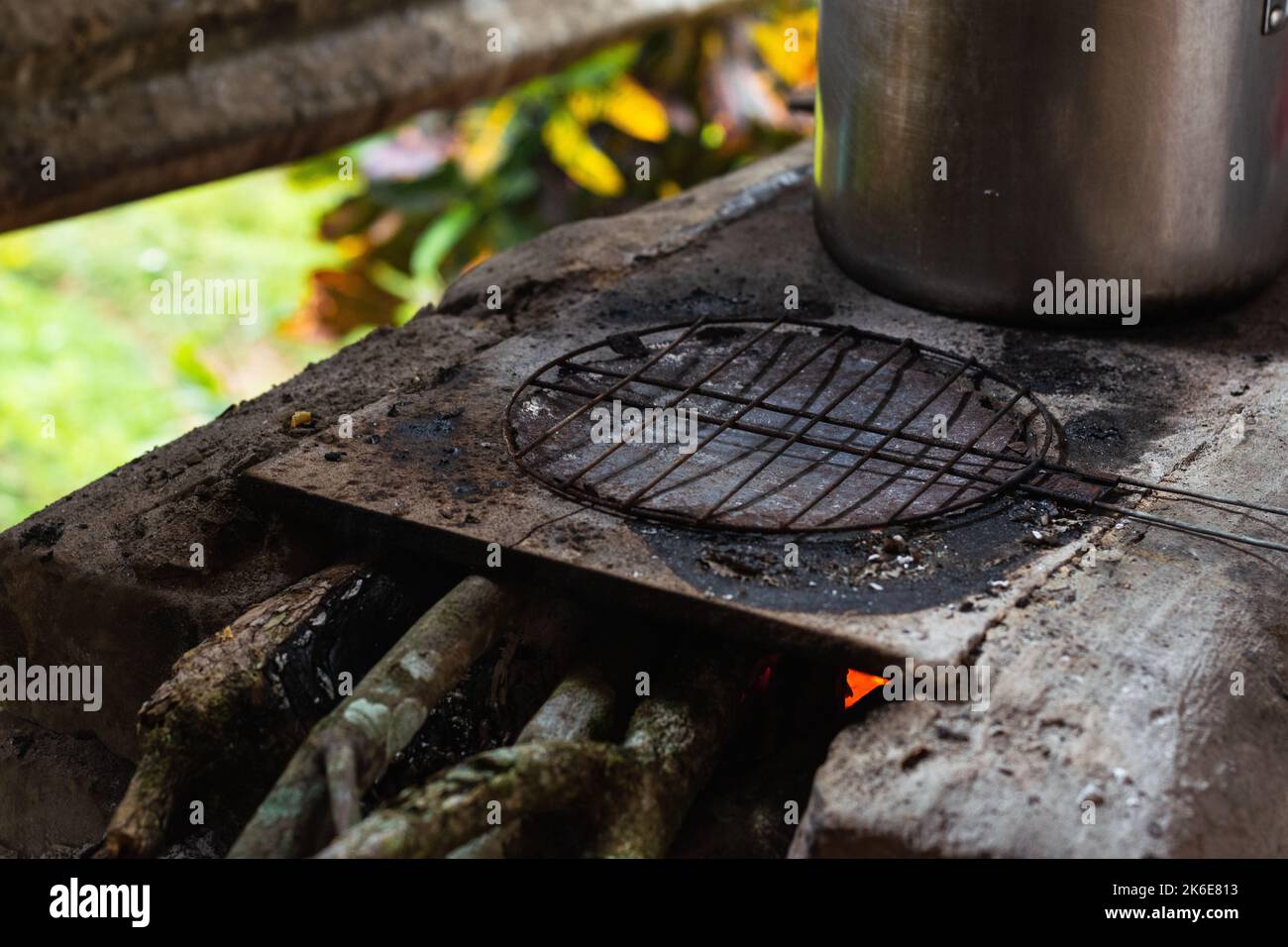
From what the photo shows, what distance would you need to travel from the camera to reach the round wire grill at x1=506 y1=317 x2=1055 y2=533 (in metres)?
2.02

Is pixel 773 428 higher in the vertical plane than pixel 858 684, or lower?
higher

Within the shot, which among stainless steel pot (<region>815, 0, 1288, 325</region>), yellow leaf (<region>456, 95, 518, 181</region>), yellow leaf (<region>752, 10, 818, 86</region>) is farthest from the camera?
yellow leaf (<region>752, 10, 818, 86</region>)

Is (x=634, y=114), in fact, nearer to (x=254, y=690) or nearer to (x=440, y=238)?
(x=440, y=238)

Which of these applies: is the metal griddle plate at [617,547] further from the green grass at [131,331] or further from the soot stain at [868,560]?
the green grass at [131,331]

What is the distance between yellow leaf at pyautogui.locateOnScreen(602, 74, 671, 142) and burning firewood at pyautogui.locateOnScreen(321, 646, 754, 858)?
3.75 meters

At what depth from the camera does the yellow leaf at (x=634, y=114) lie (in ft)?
17.4

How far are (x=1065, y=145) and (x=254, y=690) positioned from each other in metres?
1.67

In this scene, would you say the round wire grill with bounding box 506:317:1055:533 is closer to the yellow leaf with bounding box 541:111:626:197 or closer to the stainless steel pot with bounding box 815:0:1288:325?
the stainless steel pot with bounding box 815:0:1288:325

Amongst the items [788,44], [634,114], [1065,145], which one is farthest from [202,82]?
[788,44]

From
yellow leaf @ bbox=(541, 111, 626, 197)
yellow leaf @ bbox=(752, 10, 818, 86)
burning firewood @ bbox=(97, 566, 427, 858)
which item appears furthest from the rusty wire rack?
yellow leaf @ bbox=(752, 10, 818, 86)

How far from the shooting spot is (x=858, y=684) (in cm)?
220

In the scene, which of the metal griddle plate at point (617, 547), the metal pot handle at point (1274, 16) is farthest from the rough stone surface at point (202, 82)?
the metal pot handle at point (1274, 16)
